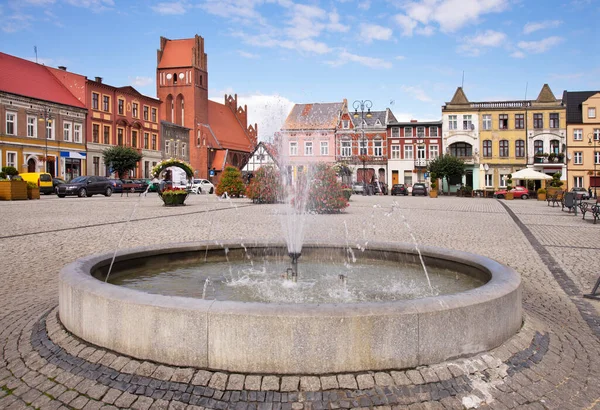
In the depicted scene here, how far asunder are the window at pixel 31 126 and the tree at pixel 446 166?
42.7 m

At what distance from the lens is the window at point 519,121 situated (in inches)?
2424

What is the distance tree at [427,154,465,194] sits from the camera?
5841cm

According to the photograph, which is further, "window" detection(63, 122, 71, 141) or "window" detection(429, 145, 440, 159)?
"window" detection(429, 145, 440, 159)

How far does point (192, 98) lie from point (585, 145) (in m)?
54.7

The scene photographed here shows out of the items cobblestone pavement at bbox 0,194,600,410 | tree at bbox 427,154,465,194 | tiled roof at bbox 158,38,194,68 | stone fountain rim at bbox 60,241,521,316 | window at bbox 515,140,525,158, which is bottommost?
cobblestone pavement at bbox 0,194,600,410

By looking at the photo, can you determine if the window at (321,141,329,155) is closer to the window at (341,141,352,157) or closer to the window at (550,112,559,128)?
the window at (341,141,352,157)

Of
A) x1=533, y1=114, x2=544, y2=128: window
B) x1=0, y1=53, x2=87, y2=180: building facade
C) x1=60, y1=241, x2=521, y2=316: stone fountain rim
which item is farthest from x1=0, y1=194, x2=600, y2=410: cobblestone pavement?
x1=533, y1=114, x2=544, y2=128: window

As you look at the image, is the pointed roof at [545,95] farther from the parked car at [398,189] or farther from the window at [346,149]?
the window at [346,149]

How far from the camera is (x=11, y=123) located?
4347 cm

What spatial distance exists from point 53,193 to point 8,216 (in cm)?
2374

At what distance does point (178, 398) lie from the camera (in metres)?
3.35

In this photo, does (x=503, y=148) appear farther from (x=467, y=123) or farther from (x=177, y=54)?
(x=177, y=54)

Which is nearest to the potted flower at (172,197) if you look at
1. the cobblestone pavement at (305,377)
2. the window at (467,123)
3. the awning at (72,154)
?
the cobblestone pavement at (305,377)

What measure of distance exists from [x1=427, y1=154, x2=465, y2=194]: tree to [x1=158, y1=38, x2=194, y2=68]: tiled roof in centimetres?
4132
